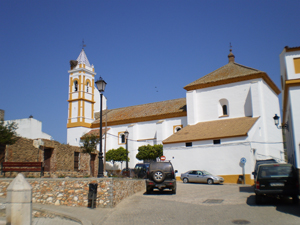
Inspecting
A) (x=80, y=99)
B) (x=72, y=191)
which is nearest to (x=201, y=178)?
(x=72, y=191)

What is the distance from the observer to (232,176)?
974 inches

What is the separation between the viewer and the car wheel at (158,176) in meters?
15.0

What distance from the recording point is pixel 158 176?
1509 cm

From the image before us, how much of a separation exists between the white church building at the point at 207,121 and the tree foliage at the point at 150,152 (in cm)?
245

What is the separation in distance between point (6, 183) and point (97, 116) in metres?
36.7

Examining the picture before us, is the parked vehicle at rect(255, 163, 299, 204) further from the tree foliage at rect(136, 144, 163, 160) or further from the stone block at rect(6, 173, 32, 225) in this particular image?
the tree foliage at rect(136, 144, 163, 160)

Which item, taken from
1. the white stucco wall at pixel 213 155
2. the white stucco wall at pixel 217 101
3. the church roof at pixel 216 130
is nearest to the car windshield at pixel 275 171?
the white stucco wall at pixel 213 155

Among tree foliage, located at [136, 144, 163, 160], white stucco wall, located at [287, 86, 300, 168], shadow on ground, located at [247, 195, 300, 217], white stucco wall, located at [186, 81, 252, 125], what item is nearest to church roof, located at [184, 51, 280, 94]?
white stucco wall, located at [186, 81, 252, 125]

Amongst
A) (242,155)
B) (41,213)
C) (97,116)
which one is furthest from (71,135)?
(41,213)

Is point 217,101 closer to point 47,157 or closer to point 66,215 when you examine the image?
point 47,157

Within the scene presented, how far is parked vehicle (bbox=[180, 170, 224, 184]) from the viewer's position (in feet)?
75.1

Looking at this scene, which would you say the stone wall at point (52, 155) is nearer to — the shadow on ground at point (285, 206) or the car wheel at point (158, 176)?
the car wheel at point (158, 176)

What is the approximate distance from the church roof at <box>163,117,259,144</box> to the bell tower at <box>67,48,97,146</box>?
1963 cm

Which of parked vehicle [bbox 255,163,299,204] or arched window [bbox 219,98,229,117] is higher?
arched window [bbox 219,98,229,117]
